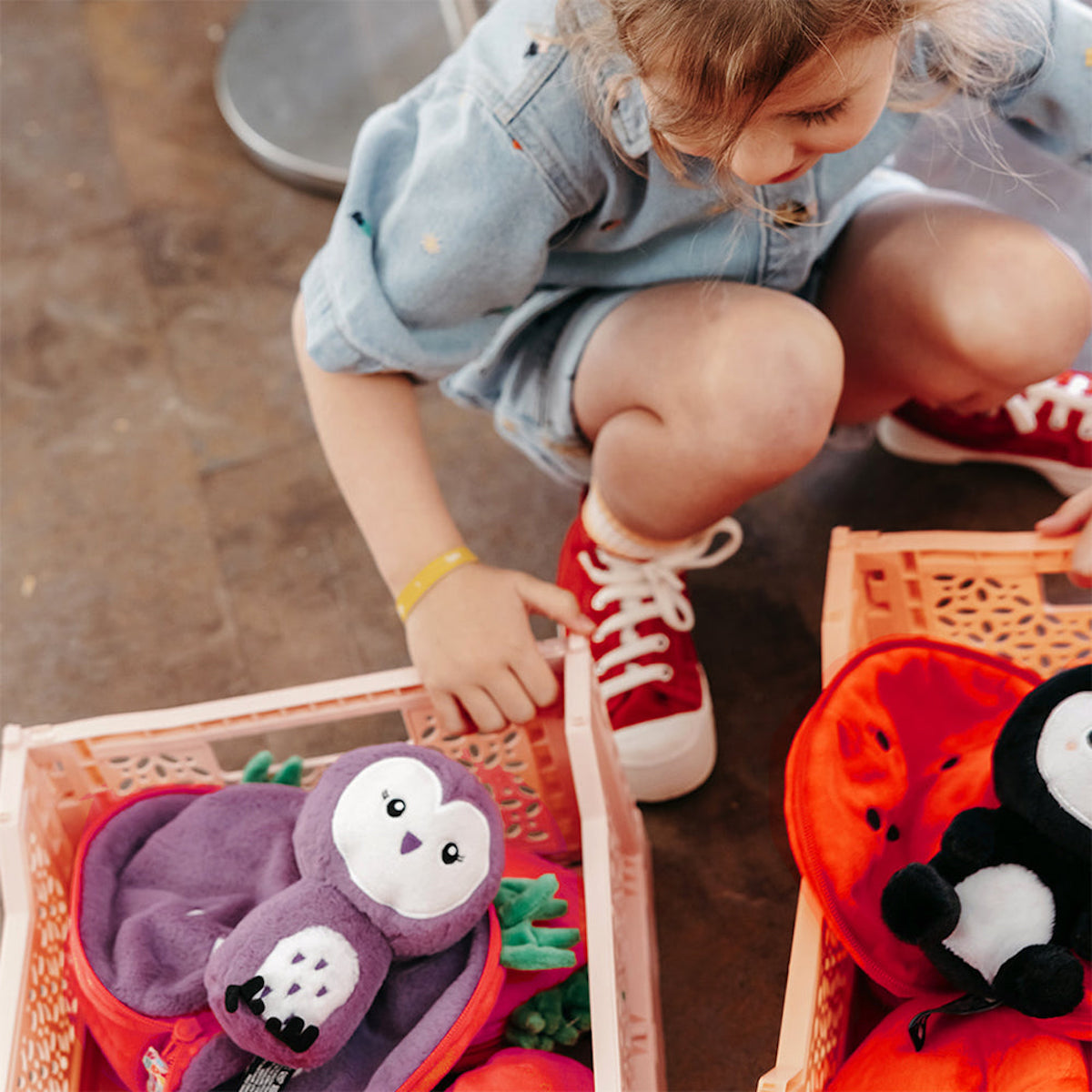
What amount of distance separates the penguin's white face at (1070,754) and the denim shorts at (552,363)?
1.19 feet

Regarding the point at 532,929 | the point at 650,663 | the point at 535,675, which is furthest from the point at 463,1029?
the point at 650,663

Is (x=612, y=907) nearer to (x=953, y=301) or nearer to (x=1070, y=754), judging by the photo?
(x=1070, y=754)

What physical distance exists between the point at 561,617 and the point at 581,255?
25cm

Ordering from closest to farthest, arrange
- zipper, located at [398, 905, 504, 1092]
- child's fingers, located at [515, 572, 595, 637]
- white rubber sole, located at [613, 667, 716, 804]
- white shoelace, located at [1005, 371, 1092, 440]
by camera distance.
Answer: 1. zipper, located at [398, 905, 504, 1092]
2. child's fingers, located at [515, 572, 595, 637]
3. white rubber sole, located at [613, 667, 716, 804]
4. white shoelace, located at [1005, 371, 1092, 440]

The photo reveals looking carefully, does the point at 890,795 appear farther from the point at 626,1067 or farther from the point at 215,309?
the point at 215,309

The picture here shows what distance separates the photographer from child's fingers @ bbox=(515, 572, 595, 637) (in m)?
0.71

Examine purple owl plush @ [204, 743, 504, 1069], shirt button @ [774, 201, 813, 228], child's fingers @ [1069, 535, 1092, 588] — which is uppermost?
shirt button @ [774, 201, 813, 228]

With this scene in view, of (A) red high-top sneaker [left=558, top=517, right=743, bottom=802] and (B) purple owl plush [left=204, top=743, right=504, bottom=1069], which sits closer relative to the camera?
(B) purple owl plush [left=204, top=743, right=504, bottom=1069]

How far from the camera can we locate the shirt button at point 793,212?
725mm

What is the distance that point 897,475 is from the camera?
999mm

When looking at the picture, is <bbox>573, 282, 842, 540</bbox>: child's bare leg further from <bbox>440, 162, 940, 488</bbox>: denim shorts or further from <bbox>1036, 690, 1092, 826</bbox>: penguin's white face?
<bbox>1036, 690, 1092, 826</bbox>: penguin's white face

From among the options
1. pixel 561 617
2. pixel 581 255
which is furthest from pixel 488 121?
pixel 561 617

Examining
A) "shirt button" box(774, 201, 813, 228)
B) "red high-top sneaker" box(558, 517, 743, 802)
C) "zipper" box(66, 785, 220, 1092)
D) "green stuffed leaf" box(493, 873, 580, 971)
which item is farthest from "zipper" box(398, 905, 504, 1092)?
"shirt button" box(774, 201, 813, 228)

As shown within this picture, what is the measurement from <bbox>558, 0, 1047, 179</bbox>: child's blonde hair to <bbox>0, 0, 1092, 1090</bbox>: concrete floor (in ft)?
0.99
